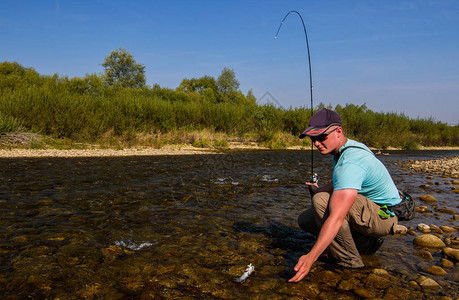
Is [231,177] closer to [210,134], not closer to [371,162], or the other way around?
[371,162]

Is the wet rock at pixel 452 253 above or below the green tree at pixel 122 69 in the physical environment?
below

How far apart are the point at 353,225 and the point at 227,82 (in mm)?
65124

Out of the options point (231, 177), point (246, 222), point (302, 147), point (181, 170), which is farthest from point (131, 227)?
point (302, 147)

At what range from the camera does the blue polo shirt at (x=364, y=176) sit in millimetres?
2355

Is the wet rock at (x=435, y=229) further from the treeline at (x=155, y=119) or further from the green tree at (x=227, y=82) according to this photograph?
the green tree at (x=227, y=82)

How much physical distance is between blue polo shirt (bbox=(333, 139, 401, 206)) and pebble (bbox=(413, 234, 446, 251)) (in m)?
1.15

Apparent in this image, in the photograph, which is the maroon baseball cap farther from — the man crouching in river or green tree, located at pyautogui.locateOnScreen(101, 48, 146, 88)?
green tree, located at pyautogui.locateOnScreen(101, 48, 146, 88)

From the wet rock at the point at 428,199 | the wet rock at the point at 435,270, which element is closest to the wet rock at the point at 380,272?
the wet rock at the point at 435,270

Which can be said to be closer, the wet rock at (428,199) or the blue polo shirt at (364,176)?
the blue polo shirt at (364,176)

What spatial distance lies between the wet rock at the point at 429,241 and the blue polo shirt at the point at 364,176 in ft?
3.77

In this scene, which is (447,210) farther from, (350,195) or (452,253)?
(350,195)

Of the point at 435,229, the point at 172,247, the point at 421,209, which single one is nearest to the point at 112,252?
the point at 172,247

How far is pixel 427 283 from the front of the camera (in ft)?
8.79

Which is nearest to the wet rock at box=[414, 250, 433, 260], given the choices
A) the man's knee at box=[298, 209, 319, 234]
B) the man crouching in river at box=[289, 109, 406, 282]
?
the man crouching in river at box=[289, 109, 406, 282]
